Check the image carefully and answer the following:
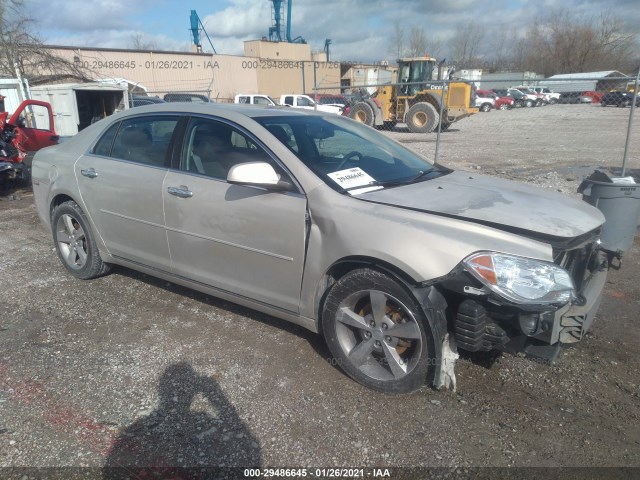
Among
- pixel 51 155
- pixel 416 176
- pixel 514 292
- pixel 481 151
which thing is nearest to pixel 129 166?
pixel 51 155

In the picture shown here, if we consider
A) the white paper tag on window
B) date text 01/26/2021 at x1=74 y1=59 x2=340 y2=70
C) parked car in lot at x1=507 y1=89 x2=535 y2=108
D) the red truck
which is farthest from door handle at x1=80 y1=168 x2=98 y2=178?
parked car in lot at x1=507 y1=89 x2=535 y2=108

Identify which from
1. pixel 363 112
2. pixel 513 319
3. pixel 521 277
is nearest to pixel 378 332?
pixel 513 319

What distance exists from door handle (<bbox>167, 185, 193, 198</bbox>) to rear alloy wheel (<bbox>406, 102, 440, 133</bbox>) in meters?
18.6

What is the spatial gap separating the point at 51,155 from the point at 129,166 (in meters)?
1.27

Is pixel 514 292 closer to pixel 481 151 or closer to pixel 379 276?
pixel 379 276

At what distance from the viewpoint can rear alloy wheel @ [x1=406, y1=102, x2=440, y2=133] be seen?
20797 millimetres

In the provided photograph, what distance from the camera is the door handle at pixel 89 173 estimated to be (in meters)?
4.14

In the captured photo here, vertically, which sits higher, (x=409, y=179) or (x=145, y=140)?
(x=145, y=140)

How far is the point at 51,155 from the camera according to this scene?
15.2 feet

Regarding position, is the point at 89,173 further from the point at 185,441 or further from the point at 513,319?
the point at 513,319

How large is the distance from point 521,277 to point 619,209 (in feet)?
12.2

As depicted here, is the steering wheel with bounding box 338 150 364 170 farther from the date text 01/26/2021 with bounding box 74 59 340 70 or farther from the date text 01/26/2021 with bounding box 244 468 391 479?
the date text 01/26/2021 with bounding box 74 59 340 70

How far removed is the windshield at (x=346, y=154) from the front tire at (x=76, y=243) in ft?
6.93

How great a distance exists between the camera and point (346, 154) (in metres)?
3.56
